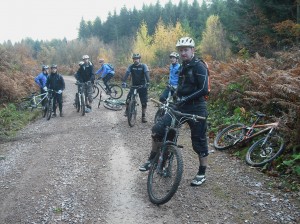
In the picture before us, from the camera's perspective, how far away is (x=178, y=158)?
15.2 ft

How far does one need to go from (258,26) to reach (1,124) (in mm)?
18379

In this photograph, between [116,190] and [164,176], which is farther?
[116,190]

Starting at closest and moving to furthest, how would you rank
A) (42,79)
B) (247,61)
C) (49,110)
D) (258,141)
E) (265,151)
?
(265,151) < (258,141) < (247,61) < (49,110) < (42,79)

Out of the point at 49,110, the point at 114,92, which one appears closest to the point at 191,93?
the point at 49,110

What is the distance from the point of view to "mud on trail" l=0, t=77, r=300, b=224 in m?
4.51

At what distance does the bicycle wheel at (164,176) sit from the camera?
4699 mm

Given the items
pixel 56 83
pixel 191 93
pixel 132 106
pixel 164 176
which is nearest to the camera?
pixel 164 176

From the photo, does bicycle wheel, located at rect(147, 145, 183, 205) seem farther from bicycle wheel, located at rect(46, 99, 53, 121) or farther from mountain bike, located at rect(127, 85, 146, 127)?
bicycle wheel, located at rect(46, 99, 53, 121)

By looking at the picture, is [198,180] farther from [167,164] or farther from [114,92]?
[114,92]

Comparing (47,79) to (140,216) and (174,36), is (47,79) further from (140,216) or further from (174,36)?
(174,36)

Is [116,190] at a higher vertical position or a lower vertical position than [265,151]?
lower

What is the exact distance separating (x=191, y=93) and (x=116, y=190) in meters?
2.26

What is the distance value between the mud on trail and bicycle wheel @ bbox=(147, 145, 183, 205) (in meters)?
A: 0.17

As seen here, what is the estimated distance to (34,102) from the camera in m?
14.5
